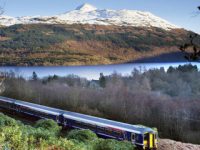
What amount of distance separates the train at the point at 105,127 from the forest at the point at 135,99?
10694mm

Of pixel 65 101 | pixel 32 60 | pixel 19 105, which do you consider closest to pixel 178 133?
pixel 19 105

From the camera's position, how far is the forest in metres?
39.4

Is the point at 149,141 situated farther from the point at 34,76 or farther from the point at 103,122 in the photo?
the point at 34,76

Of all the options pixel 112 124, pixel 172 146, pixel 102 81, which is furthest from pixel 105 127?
pixel 102 81

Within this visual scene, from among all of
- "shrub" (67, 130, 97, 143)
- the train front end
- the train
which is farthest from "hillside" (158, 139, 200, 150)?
"shrub" (67, 130, 97, 143)

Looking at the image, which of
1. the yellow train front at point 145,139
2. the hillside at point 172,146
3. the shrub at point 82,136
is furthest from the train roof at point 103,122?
the shrub at point 82,136

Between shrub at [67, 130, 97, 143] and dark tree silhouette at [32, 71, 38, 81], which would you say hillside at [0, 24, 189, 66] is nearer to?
dark tree silhouette at [32, 71, 38, 81]

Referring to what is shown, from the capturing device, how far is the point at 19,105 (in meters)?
38.7

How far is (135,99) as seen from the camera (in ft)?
A: 155

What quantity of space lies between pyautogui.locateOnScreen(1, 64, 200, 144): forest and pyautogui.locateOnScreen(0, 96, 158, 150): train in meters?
10.7

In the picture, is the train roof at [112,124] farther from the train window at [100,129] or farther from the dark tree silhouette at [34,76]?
the dark tree silhouette at [34,76]

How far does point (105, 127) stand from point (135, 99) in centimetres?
2239

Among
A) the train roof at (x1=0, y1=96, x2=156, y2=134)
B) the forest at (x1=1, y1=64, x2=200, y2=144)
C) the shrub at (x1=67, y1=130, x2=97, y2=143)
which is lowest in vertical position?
the forest at (x1=1, y1=64, x2=200, y2=144)

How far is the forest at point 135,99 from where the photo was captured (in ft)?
129
